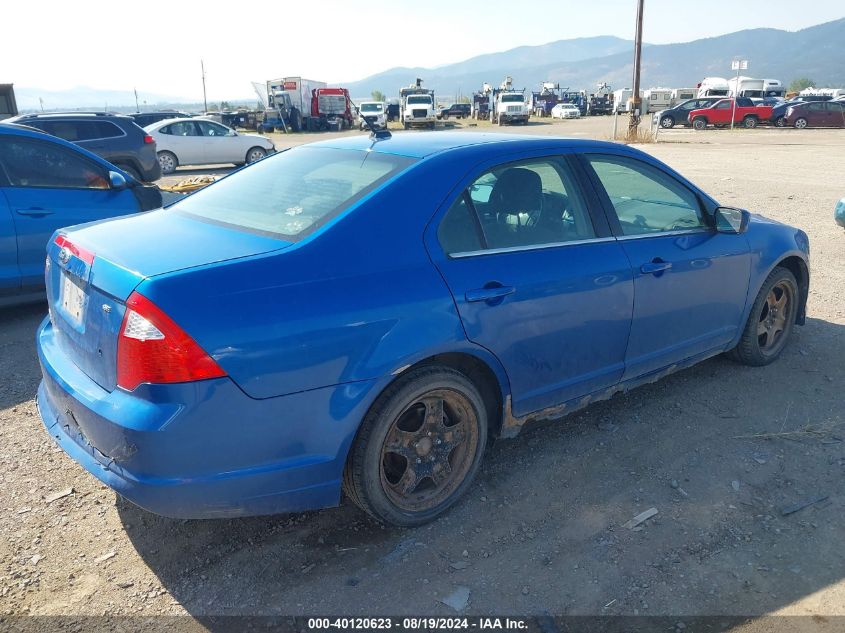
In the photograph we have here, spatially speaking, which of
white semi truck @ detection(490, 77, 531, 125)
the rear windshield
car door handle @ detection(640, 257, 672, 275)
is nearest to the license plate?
the rear windshield

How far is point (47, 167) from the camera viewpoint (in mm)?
6078

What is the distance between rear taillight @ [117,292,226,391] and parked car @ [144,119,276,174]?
57.7 feet

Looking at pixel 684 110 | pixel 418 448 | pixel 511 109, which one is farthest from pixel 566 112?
pixel 418 448

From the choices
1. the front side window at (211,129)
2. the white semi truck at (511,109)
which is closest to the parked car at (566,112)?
the white semi truck at (511,109)

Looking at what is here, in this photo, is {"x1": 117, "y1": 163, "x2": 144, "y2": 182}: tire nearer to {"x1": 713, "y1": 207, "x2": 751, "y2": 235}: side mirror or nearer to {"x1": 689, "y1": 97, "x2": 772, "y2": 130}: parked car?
{"x1": 713, "y1": 207, "x2": 751, "y2": 235}: side mirror

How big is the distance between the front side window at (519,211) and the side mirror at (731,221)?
1.10m

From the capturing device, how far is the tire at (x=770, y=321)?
4590mm

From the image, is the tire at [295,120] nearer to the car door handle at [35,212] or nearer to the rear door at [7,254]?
the car door handle at [35,212]

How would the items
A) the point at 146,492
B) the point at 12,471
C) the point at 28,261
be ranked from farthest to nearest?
the point at 28,261, the point at 12,471, the point at 146,492

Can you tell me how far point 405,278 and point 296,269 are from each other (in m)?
0.45

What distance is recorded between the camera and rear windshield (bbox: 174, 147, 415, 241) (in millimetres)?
2938

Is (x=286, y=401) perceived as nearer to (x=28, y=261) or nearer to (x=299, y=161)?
(x=299, y=161)

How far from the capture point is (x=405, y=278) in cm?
277

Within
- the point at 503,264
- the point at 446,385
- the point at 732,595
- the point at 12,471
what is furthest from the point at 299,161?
the point at 732,595
